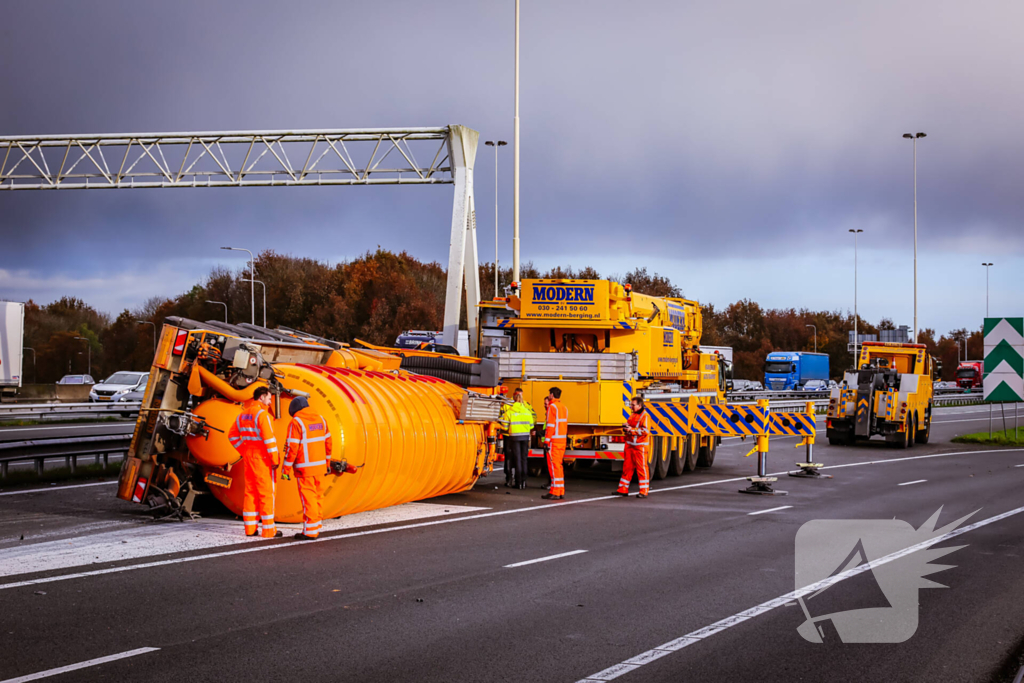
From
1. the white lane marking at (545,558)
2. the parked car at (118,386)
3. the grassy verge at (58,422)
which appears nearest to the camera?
the white lane marking at (545,558)

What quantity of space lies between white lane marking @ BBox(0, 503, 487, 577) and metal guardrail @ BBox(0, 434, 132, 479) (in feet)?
17.4

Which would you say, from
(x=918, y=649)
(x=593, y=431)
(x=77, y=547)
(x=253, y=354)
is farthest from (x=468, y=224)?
(x=918, y=649)

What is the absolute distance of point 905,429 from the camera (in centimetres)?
2877

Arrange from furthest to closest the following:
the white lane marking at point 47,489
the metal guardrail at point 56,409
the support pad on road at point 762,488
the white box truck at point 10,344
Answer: the white box truck at point 10,344 → the metal guardrail at point 56,409 → the support pad on road at point 762,488 → the white lane marking at point 47,489

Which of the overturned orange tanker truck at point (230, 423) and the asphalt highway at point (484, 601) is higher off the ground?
the overturned orange tanker truck at point (230, 423)

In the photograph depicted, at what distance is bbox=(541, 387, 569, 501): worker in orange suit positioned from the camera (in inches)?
597

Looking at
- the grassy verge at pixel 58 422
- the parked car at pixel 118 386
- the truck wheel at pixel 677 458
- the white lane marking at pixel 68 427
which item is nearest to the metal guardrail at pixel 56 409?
the white lane marking at pixel 68 427

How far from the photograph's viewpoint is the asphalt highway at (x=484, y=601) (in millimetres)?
6250

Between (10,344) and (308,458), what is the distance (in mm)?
30290

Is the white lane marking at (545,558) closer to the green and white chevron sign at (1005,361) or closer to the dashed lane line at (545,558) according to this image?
the dashed lane line at (545,558)

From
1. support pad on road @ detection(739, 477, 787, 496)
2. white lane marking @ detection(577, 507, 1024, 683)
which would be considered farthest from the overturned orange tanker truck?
support pad on road @ detection(739, 477, 787, 496)

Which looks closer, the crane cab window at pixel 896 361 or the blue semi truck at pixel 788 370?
the crane cab window at pixel 896 361

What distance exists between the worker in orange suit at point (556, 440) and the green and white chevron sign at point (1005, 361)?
17.2 meters

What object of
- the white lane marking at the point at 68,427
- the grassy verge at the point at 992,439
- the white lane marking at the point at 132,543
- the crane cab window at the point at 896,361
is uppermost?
the crane cab window at the point at 896,361
